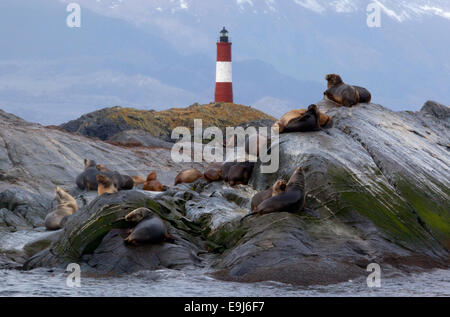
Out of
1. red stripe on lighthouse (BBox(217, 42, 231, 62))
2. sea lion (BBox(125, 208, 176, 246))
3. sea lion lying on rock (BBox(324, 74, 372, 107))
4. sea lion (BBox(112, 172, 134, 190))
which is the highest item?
red stripe on lighthouse (BBox(217, 42, 231, 62))

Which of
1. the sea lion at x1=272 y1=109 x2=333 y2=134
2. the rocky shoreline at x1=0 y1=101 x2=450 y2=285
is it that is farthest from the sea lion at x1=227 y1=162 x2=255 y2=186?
the sea lion at x1=272 y1=109 x2=333 y2=134

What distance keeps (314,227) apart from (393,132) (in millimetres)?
5486

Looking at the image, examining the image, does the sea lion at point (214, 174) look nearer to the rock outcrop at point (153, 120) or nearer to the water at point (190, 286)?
the water at point (190, 286)

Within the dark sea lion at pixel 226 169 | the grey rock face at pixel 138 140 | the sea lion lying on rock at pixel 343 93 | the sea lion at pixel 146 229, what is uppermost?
the sea lion lying on rock at pixel 343 93

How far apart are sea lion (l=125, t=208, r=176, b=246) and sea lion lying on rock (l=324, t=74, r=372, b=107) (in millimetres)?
7014

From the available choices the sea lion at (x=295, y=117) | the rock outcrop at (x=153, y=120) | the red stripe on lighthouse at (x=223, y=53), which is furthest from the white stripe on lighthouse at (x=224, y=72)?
the sea lion at (x=295, y=117)

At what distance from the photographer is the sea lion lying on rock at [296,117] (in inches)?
560

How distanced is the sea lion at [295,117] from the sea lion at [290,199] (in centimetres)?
304

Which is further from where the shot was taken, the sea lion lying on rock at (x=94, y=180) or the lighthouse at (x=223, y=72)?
the lighthouse at (x=223, y=72)

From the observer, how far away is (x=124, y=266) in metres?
10.3

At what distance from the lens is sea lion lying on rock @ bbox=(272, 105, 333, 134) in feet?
46.7

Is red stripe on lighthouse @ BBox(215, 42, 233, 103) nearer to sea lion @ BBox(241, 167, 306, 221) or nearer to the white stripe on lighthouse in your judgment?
the white stripe on lighthouse

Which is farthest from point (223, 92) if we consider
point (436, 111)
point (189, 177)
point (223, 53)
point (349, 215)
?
point (349, 215)
